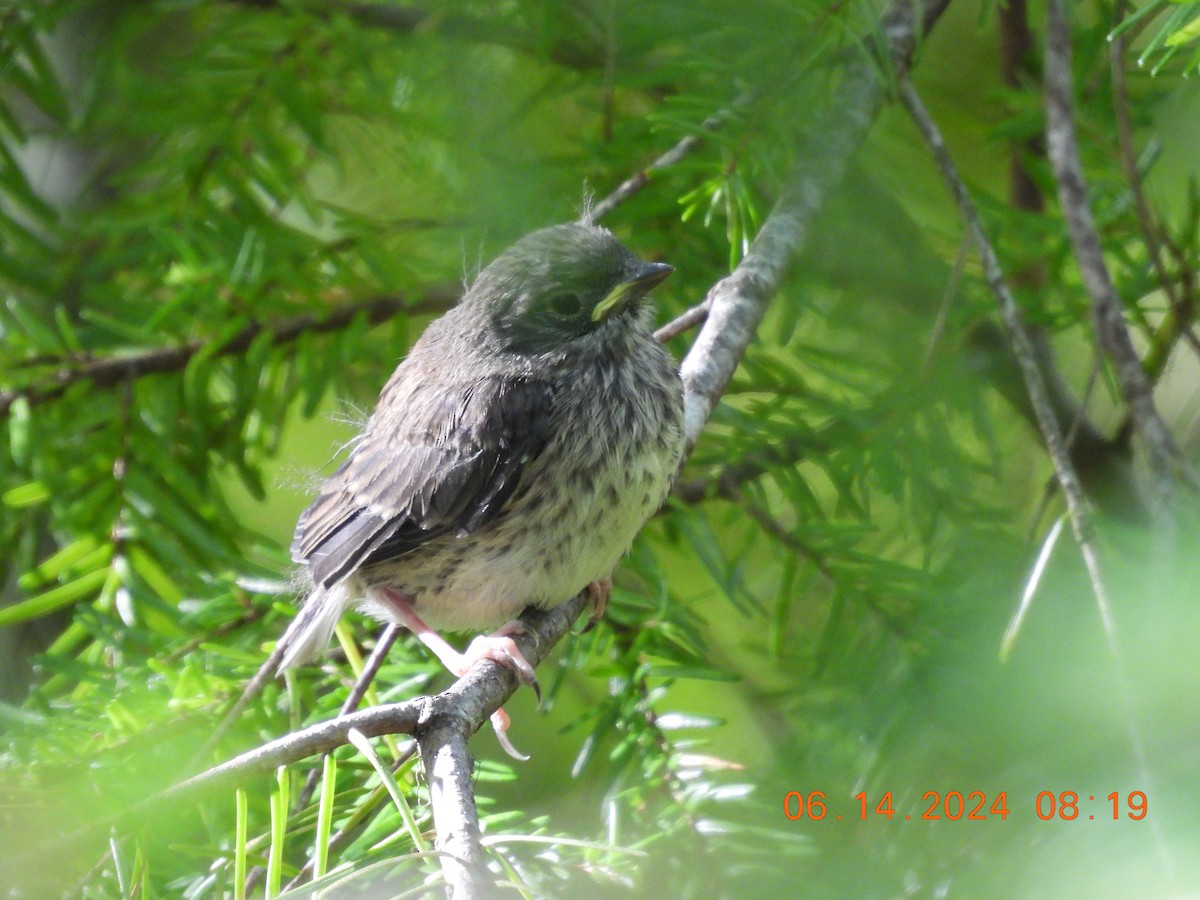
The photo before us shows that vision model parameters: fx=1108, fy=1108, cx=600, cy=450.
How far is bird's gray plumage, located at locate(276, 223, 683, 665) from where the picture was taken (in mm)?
2049

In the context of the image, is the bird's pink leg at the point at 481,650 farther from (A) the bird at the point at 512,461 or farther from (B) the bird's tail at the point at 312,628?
(B) the bird's tail at the point at 312,628

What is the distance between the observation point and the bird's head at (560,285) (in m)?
2.13

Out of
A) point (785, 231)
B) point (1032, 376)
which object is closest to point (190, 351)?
point (785, 231)

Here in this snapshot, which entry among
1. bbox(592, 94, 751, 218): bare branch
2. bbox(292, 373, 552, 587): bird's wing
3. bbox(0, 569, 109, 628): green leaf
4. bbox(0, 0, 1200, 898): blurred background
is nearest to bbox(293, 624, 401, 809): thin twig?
bbox(0, 0, 1200, 898): blurred background

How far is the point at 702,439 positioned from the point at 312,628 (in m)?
1.01

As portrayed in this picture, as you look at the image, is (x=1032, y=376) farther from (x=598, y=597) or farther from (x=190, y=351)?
(x=190, y=351)

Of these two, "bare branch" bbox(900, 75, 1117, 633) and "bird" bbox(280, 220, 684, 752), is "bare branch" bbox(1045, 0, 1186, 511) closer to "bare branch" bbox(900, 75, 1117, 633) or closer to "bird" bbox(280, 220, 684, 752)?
"bare branch" bbox(900, 75, 1117, 633)

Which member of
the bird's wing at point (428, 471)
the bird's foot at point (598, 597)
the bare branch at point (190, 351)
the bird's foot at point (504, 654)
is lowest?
the bird's foot at point (504, 654)

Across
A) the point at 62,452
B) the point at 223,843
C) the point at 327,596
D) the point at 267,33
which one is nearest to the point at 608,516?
the point at 327,596

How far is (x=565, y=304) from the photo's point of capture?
2.24 m

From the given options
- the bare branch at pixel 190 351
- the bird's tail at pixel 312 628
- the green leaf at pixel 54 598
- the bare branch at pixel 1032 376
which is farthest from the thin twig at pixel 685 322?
the green leaf at pixel 54 598
